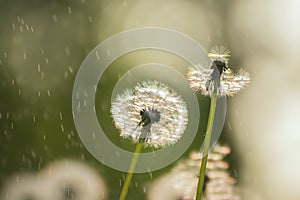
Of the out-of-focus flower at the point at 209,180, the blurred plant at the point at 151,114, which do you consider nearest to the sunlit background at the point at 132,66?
the out-of-focus flower at the point at 209,180

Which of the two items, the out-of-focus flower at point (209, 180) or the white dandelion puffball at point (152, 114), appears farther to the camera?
the out-of-focus flower at point (209, 180)

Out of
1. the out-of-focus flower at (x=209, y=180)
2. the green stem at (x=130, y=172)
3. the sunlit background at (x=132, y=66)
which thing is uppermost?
the sunlit background at (x=132, y=66)

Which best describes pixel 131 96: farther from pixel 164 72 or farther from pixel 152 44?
pixel 152 44

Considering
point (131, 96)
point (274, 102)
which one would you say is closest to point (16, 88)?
point (274, 102)

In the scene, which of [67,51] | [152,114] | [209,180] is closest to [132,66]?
[67,51]

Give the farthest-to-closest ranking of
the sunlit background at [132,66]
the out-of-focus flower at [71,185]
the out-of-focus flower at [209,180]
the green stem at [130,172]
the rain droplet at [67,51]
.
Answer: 1. the rain droplet at [67,51]
2. the sunlit background at [132,66]
3. the out-of-focus flower at [71,185]
4. the out-of-focus flower at [209,180]
5. the green stem at [130,172]

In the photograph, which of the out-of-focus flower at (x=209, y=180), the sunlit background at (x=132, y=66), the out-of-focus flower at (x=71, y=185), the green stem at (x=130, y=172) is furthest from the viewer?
the sunlit background at (x=132, y=66)

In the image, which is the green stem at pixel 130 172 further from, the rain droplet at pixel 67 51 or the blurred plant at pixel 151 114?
the rain droplet at pixel 67 51

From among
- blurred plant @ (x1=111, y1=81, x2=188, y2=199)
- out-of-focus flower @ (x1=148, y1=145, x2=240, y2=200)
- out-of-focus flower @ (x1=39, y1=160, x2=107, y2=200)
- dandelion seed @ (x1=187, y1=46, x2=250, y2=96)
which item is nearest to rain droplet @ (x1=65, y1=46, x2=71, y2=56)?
out-of-focus flower @ (x1=39, y1=160, x2=107, y2=200)
